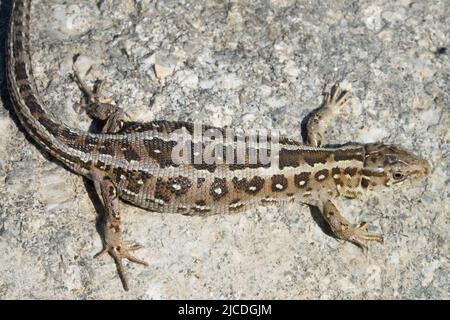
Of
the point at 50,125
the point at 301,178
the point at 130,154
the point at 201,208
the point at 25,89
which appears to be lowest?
the point at 201,208

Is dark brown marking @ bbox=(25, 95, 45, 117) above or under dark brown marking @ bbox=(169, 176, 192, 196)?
above

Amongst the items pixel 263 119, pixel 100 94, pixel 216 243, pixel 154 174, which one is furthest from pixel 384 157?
pixel 100 94

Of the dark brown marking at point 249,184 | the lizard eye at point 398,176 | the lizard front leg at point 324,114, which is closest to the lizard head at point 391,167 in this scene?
the lizard eye at point 398,176

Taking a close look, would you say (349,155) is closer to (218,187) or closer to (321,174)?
(321,174)

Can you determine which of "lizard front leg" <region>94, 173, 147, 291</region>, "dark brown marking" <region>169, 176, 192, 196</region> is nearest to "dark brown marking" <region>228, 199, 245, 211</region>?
"dark brown marking" <region>169, 176, 192, 196</region>

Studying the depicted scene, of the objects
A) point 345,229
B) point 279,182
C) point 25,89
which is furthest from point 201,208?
point 25,89

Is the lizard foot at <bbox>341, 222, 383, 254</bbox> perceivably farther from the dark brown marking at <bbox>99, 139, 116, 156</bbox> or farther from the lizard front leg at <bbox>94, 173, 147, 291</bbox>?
the dark brown marking at <bbox>99, 139, 116, 156</bbox>

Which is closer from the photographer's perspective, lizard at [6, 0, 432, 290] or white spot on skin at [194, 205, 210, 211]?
lizard at [6, 0, 432, 290]
